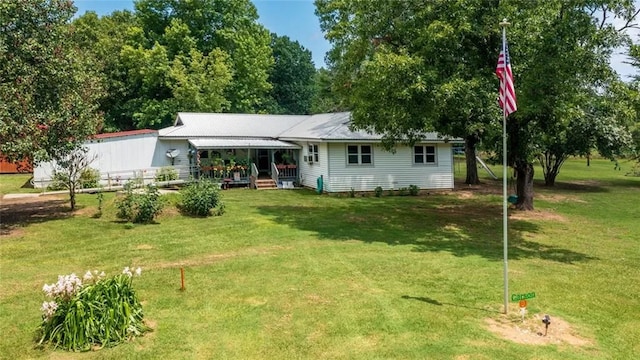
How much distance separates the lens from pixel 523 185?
59.2ft

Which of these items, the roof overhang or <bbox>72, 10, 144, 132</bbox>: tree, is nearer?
the roof overhang

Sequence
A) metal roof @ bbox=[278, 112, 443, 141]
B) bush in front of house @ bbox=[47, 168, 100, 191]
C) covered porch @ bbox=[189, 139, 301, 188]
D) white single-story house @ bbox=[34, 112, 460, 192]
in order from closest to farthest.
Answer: bush in front of house @ bbox=[47, 168, 100, 191] < metal roof @ bbox=[278, 112, 443, 141] < white single-story house @ bbox=[34, 112, 460, 192] < covered porch @ bbox=[189, 139, 301, 188]

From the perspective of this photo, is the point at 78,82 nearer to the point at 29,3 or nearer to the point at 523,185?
the point at 29,3

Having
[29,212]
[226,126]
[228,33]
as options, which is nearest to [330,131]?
[226,126]

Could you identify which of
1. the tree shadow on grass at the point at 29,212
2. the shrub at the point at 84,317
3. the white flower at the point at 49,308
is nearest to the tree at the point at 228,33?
the tree shadow on grass at the point at 29,212

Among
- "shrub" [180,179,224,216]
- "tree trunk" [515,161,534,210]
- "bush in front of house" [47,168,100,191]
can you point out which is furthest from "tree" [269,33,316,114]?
"shrub" [180,179,224,216]

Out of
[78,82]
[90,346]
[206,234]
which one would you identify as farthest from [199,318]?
[78,82]

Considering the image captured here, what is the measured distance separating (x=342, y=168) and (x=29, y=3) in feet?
46.1

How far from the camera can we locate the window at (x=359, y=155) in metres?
22.8

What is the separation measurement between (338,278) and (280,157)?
18293mm

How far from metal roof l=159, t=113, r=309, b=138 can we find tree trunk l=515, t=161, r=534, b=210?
1419 cm

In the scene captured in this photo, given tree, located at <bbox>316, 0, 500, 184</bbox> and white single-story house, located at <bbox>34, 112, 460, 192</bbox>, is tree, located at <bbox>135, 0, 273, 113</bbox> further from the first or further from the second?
tree, located at <bbox>316, 0, 500, 184</bbox>

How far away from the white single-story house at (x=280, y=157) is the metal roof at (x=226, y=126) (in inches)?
2.4

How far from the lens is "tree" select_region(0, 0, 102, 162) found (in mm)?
12602
